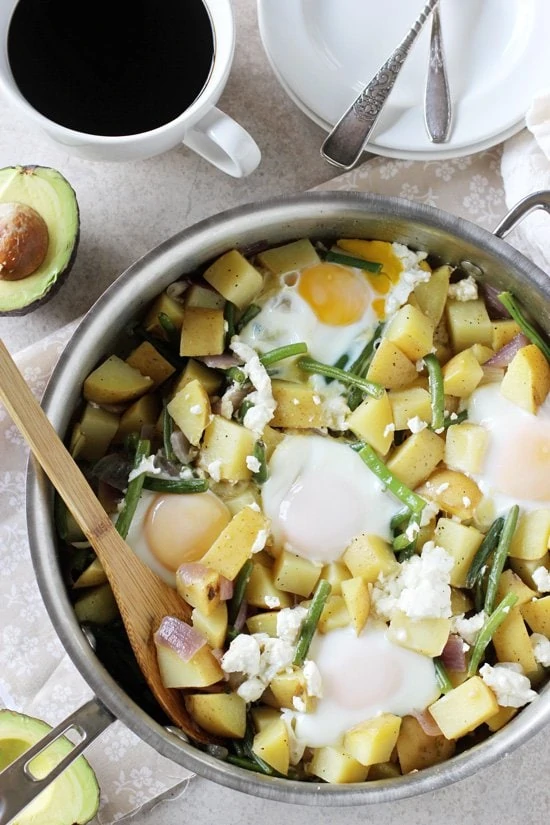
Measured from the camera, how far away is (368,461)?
196 cm

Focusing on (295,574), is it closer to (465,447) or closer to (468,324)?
(465,447)

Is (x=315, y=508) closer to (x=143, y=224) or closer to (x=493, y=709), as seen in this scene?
(x=493, y=709)

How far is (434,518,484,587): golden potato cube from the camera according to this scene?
6.33ft

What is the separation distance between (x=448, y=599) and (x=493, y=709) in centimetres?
24

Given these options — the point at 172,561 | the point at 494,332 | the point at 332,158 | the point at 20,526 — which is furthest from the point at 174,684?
the point at 332,158

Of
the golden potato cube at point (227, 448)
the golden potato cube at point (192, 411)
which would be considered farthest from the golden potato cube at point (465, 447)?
the golden potato cube at point (192, 411)

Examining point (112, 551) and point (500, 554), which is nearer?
point (112, 551)

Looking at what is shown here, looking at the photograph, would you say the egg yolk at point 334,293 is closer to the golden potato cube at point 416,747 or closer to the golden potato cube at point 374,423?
the golden potato cube at point 374,423

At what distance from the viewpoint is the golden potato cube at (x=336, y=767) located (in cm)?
187

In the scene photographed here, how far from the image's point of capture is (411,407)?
198 cm

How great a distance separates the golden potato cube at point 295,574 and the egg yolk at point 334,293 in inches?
20.8

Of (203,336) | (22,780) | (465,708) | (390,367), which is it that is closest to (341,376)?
(390,367)

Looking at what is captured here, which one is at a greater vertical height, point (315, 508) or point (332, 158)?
point (332, 158)

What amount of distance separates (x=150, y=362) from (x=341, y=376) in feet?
1.40
